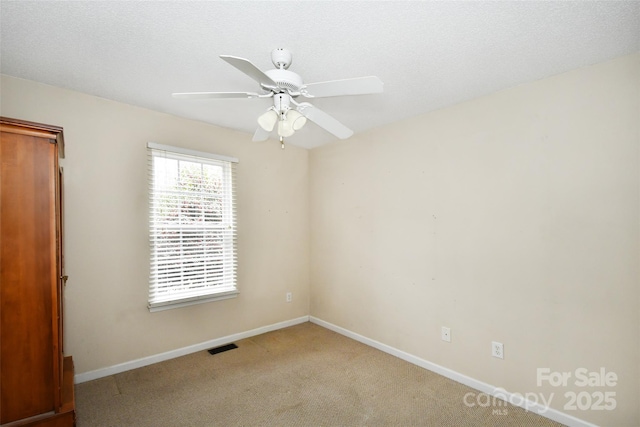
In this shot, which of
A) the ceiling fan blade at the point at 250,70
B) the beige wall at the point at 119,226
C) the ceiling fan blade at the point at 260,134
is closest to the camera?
the ceiling fan blade at the point at 250,70

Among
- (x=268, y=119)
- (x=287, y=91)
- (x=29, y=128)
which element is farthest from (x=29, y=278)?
(x=287, y=91)

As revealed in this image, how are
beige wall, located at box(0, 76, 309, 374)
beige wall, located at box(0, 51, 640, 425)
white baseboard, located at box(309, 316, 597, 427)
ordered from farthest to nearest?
beige wall, located at box(0, 76, 309, 374)
white baseboard, located at box(309, 316, 597, 427)
beige wall, located at box(0, 51, 640, 425)

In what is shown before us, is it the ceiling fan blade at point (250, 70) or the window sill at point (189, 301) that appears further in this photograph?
the window sill at point (189, 301)

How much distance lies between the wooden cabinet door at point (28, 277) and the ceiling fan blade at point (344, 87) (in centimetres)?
147

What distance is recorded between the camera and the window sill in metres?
2.98

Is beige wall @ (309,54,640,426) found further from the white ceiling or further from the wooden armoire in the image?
the wooden armoire

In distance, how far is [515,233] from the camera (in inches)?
94.9

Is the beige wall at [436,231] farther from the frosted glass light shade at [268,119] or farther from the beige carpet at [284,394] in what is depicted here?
the frosted glass light shade at [268,119]

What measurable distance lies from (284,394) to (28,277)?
185cm

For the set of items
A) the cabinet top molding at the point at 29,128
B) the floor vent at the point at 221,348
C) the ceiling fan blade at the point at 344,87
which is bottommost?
the floor vent at the point at 221,348

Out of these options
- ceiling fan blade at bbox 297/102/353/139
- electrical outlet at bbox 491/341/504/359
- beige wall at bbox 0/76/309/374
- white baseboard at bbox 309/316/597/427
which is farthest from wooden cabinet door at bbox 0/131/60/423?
electrical outlet at bbox 491/341/504/359

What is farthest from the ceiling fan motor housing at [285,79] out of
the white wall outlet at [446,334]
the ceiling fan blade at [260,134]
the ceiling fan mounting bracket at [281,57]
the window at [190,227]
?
the white wall outlet at [446,334]

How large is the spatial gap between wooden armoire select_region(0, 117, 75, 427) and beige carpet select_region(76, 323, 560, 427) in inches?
23.2

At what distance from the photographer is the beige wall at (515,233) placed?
6.53 feet
